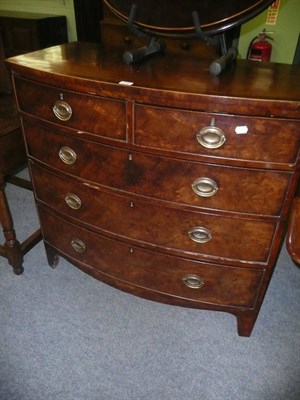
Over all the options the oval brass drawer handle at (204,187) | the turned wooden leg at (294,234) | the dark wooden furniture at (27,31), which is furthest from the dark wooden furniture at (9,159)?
the dark wooden furniture at (27,31)

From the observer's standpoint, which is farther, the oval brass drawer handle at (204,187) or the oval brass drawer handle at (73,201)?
the oval brass drawer handle at (73,201)

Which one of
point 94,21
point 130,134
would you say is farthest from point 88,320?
point 94,21

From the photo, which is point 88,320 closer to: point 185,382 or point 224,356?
point 185,382

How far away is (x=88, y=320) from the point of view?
1448 mm

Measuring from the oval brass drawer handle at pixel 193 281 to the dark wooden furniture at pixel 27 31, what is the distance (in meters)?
2.90

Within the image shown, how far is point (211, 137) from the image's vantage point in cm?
89

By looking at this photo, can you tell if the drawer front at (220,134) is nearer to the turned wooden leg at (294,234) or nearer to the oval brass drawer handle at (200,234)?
the turned wooden leg at (294,234)

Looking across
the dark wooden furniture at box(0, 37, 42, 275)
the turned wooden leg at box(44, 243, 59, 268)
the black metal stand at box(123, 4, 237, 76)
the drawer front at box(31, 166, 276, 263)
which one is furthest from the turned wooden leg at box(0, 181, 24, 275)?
the black metal stand at box(123, 4, 237, 76)

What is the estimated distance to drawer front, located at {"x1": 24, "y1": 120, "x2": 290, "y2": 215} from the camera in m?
0.94

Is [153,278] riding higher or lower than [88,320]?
higher

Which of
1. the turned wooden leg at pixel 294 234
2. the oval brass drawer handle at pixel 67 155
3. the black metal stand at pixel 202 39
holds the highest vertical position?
the black metal stand at pixel 202 39

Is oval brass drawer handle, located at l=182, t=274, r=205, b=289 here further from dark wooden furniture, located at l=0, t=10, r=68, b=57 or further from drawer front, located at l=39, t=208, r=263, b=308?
dark wooden furniture, located at l=0, t=10, r=68, b=57

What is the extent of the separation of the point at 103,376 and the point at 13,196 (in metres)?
1.49

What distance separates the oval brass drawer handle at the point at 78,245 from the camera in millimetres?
1361
